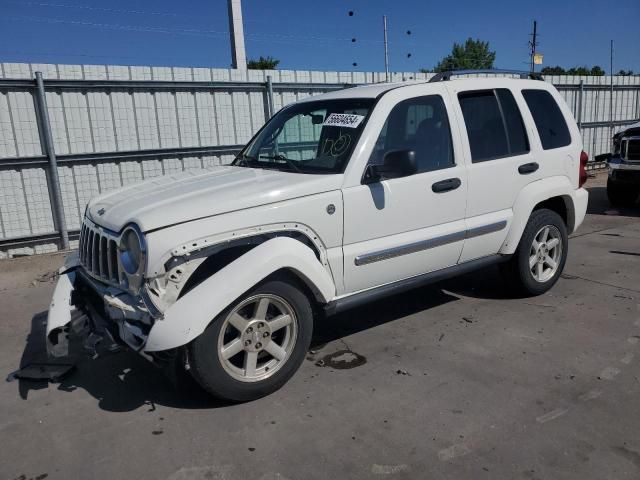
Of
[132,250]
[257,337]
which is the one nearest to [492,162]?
[257,337]

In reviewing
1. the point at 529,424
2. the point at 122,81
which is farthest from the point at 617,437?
the point at 122,81

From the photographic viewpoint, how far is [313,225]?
11.7 ft

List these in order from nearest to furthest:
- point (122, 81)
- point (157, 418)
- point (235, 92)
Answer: point (157, 418), point (122, 81), point (235, 92)

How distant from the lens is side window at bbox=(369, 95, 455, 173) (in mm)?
4008

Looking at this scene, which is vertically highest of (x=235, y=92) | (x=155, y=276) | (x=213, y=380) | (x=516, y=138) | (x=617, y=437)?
(x=235, y=92)

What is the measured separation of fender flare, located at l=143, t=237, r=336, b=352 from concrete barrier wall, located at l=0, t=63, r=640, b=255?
545 centimetres

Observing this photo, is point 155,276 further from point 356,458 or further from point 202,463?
point 356,458

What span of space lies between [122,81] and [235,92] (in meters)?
1.84

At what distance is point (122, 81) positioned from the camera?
306 inches

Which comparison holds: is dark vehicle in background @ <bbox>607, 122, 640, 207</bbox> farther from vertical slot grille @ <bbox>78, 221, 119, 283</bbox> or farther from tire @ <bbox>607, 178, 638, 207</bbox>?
vertical slot grille @ <bbox>78, 221, 119, 283</bbox>

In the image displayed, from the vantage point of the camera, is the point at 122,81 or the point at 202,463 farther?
the point at 122,81

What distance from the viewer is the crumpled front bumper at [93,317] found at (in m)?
3.15

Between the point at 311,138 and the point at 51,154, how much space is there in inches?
186

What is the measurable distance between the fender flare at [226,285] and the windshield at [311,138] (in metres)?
0.73
